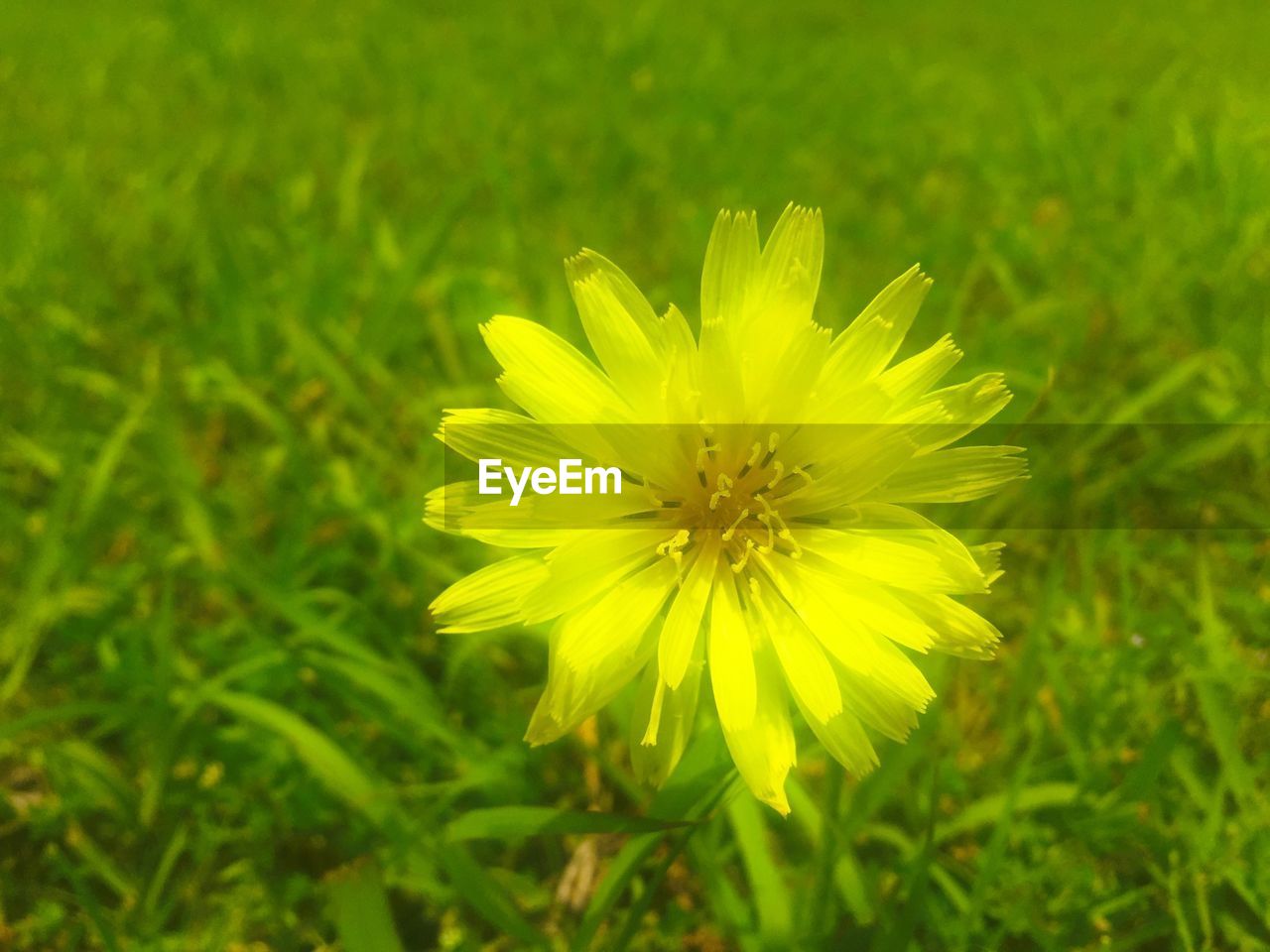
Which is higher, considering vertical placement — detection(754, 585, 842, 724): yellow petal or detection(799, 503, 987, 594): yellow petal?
detection(799, 503, 987, 594): yellow petal

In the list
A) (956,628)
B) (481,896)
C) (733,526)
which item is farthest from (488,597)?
(956,628)

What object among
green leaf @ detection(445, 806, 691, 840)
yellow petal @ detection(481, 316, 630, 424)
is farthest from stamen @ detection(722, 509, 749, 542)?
green leaf @ detection(445, 806, 691, 840)

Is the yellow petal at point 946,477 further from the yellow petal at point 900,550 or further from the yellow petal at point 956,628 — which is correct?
the yellow petal at point 956,628

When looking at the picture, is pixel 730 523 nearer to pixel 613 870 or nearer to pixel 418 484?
pixel 613 870

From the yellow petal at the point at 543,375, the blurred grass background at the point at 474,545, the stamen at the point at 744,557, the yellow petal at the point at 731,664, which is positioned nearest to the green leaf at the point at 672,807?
the blurred grass background at the point at 474,545

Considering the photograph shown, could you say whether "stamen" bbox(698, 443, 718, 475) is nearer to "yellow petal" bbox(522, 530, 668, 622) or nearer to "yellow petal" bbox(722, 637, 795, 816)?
"yellow petal" bbox(522, 530, 668, 622)

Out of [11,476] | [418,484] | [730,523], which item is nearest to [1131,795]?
[730,523]

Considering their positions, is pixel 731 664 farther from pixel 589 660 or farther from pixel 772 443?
pixel 772 443
